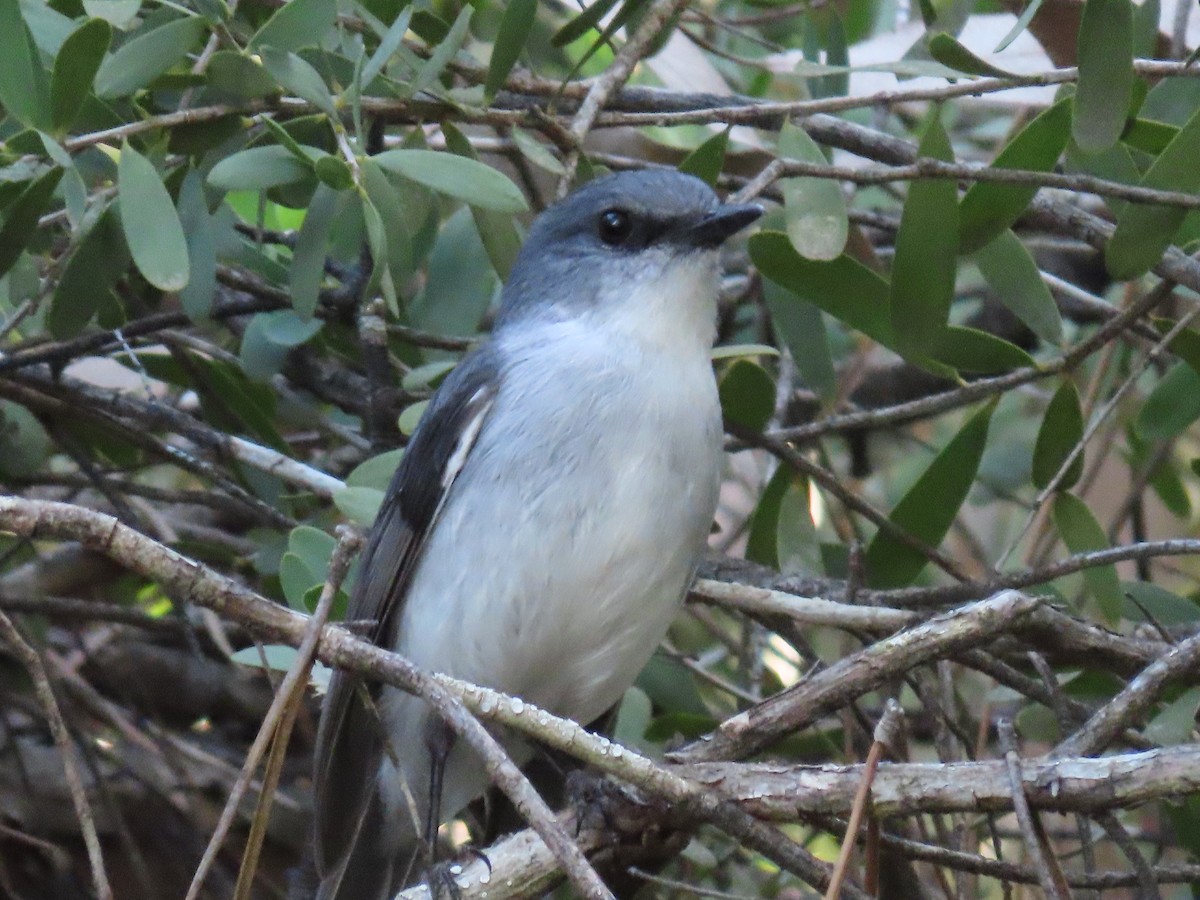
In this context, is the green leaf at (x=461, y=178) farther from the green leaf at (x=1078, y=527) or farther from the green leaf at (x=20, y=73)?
the green leaf at (x=1078, y=527)

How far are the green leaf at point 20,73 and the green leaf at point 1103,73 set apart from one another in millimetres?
1729

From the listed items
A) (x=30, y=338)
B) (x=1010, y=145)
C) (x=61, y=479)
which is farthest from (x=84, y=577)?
(x=1010, y=145)

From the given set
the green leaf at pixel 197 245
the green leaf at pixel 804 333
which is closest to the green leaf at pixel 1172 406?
the green leaf at pixel 804 333

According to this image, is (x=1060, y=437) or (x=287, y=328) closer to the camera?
(x=1060, y=437)

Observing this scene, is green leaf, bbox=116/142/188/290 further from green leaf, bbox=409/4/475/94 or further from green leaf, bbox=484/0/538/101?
green leaf, bbox=484/0/538/101

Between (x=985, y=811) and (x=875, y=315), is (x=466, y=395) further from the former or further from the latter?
(x=985, y=811)

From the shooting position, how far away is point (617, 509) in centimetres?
296

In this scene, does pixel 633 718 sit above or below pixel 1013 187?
below

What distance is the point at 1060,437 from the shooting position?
124 inches

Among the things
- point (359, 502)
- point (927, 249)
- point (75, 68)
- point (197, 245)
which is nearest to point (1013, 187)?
point (927, 249)

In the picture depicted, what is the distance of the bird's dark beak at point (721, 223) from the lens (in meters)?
3.17

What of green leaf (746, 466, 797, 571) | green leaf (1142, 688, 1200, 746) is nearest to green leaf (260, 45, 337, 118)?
green leaf (746, 466, 797, 571)

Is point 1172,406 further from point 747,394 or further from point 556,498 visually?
point 556,498

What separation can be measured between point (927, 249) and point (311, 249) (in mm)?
1149
